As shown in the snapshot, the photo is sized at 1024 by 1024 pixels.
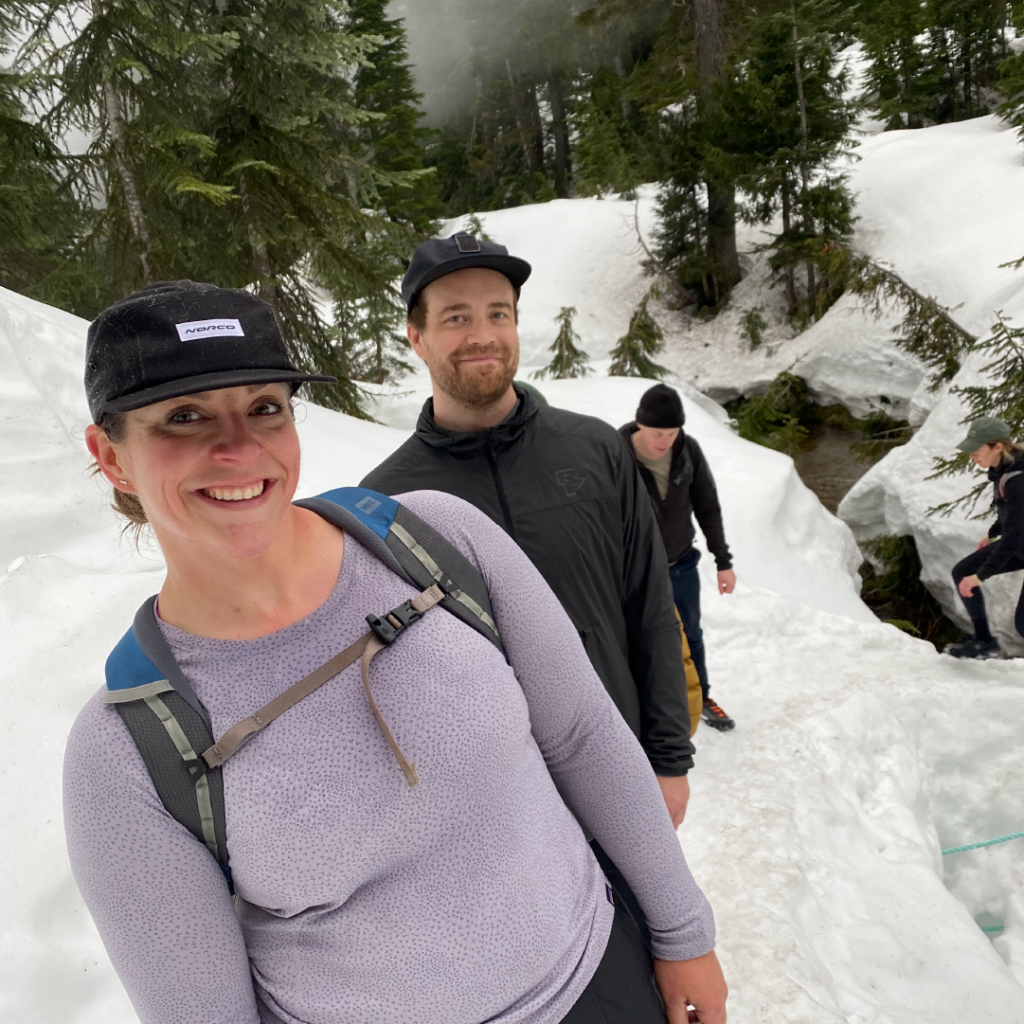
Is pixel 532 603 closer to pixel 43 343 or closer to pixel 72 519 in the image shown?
pixel 72 519

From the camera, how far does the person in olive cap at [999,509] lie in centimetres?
528

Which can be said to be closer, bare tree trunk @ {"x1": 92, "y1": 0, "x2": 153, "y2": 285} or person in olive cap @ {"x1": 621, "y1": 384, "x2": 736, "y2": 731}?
person in olive cap @ {"x1": 621, "y1": 384, "x2": 736, "y2": 731}

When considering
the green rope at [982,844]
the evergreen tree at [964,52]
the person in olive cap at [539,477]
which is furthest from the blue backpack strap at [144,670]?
the evergreen tree at [964,52]

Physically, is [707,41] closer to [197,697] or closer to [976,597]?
[976,597]

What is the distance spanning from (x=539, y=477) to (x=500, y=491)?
13 cm

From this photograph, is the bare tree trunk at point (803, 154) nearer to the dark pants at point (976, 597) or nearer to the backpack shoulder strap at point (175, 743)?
the dark pants at point (976, 597)

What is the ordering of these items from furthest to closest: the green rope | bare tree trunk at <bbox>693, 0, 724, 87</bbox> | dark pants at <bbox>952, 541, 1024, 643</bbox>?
bare tree trunk at <bbox>693, 0, 724, 87</bbox>, dark pants at <bbox>952, 541, 1024, 643</bbox>, the green rope

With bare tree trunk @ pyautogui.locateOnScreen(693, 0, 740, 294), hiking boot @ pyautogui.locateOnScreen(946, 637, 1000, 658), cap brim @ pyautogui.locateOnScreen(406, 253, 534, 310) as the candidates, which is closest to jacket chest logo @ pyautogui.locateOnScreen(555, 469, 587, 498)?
cap brim @ pyautogui.locateOnScreen(406, 253, 534, 310)

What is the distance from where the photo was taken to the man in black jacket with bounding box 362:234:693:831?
2.14m

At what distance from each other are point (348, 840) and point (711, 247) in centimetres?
2090

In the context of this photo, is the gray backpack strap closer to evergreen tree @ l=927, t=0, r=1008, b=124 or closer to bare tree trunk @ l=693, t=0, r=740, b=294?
bare tree trunk @ l=693, t=0, r=740, b=294

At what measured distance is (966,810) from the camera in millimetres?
4426

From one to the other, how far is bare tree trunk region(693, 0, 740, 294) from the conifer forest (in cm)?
6

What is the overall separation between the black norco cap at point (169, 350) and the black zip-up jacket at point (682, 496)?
125 inches
